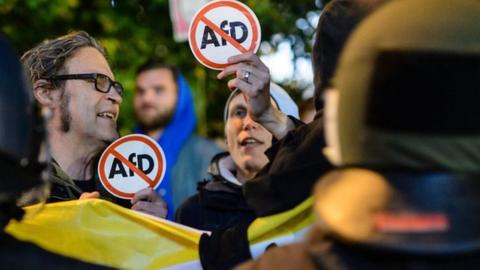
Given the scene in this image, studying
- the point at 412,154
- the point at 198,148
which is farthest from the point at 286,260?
the point at 198,148

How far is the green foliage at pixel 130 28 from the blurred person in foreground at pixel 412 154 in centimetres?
790

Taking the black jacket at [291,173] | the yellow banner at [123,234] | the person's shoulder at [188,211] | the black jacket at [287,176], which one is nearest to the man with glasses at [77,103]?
the person's shoulder at [188,211]

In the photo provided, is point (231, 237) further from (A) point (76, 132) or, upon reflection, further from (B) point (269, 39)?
(B) point (269, 39)

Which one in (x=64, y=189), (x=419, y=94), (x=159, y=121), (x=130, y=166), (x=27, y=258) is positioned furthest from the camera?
(x=159, y=121)

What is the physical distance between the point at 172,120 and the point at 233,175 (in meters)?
2.69

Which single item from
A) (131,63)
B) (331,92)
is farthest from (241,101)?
(131,63)

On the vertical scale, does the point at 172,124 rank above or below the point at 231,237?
below

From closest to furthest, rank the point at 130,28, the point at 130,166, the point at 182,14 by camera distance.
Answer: the point at 130,166
the point at 182,14
the point at 130,28

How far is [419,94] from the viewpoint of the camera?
2688 mm

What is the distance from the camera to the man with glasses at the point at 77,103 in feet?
18.9

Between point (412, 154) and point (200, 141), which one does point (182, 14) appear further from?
point (412, 154)

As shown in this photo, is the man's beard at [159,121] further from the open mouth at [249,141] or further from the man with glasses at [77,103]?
the man with glasses at [77,103]

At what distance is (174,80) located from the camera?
9.47 m

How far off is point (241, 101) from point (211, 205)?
25.8 inches
